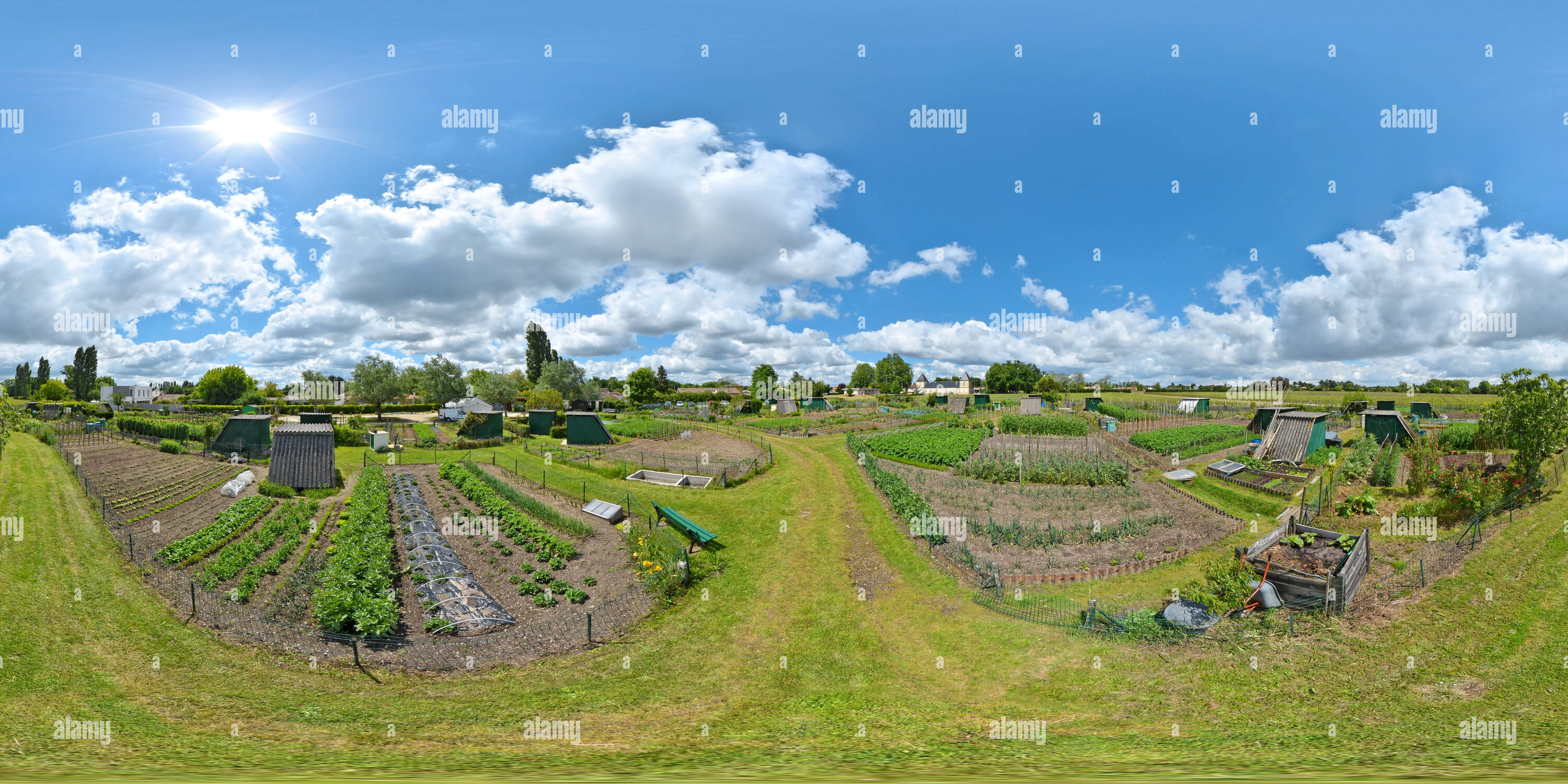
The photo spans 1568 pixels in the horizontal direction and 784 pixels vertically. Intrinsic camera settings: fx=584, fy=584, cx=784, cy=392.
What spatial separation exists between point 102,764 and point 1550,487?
136ft

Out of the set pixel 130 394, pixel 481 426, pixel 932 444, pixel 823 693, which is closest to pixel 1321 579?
pixel 823 693

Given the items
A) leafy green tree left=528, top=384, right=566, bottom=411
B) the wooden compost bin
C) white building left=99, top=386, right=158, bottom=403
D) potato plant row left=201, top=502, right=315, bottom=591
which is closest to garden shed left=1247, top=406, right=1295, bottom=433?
the wooden compost bin

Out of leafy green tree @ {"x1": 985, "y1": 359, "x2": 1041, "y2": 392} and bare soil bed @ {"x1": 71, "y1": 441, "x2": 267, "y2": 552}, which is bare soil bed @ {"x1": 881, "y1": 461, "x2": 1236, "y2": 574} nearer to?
bare soil bed @ {"x1": 71, "y1": 441, "x2": 267, "y2": 552}

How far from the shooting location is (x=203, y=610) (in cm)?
1416

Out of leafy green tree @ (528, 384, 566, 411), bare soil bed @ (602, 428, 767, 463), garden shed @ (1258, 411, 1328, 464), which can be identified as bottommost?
bare soil bed @ (602, 428, 767, 463)

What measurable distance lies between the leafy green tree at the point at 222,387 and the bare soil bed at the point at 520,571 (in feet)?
419

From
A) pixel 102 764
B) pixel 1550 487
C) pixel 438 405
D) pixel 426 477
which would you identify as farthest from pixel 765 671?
pixel 438 405

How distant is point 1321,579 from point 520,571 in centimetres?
2122

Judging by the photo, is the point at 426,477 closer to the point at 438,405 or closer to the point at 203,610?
the point at 203,610

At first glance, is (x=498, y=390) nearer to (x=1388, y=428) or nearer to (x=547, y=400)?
(x=547, y=400)

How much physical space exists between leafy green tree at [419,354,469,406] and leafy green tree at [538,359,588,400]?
36.0 ft

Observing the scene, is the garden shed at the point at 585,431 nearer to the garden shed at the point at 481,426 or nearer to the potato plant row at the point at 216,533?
the garden shed at the point at 481,426

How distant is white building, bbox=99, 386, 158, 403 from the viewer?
307 feet

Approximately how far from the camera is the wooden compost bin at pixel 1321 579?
13461 millimetres
